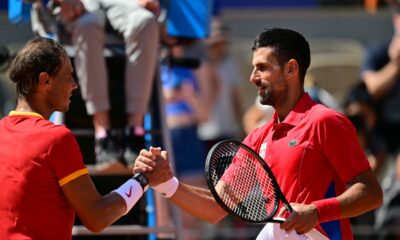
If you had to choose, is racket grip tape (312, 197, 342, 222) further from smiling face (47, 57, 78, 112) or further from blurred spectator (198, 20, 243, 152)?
blurred spectator (198, 20, 243, 152)

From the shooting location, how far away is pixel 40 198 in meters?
4.98

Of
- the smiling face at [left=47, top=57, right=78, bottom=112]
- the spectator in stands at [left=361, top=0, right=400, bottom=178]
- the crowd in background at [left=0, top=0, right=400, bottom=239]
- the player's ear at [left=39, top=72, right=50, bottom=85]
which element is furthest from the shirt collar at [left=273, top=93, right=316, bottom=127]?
the spectator in stands at [left=361, top=0, right=400, bottom=178]

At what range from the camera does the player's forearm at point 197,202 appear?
5.63 meters

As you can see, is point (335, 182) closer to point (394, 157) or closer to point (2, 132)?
point (2, 132)

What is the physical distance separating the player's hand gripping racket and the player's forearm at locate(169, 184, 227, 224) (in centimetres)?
37

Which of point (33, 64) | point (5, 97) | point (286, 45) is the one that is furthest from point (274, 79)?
point (5, 97)

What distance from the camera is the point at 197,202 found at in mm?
5660

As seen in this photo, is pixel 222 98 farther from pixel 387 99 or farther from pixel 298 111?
pixel 298 111

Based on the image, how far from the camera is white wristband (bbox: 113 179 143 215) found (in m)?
5.26

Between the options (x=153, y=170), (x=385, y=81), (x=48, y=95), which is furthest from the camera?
(x=385, y=81)

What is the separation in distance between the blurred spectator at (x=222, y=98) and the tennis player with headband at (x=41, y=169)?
6030 millimetres

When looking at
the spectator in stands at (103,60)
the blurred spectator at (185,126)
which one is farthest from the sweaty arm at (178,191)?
the blurred spectator at (185,126)

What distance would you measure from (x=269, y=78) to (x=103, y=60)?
2.08 meters

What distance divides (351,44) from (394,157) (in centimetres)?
288
